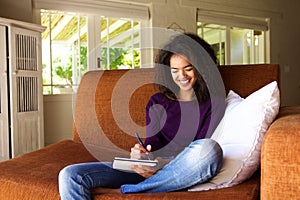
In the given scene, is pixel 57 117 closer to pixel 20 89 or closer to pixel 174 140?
Result: pixel 20 89

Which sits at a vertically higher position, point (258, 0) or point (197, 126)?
point (258, 0)

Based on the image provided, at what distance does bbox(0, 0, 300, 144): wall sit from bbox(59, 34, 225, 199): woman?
2.50m

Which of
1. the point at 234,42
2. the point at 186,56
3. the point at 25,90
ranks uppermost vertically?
the point at 234,42

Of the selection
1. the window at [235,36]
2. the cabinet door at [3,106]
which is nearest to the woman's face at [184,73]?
the cabinet door at [3,106]

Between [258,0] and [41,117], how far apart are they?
166 inches

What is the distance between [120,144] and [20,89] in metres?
1.59

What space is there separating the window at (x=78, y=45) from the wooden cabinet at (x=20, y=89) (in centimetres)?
66

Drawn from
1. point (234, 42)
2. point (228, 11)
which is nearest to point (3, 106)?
point (228, 11)

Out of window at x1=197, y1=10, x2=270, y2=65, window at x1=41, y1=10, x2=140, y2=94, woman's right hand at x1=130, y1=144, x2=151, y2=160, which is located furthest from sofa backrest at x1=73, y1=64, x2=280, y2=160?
window at x1=197, y1=10, x2=270, y2=65

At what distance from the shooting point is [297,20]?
6.56 meters

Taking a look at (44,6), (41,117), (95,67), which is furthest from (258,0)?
(41,117)

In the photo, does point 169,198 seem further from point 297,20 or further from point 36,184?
point 297,20

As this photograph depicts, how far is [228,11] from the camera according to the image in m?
5.39

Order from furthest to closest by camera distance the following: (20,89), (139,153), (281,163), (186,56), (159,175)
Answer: (20,89) → (186,56) → (139,153) → (159,175) → (281,163)
